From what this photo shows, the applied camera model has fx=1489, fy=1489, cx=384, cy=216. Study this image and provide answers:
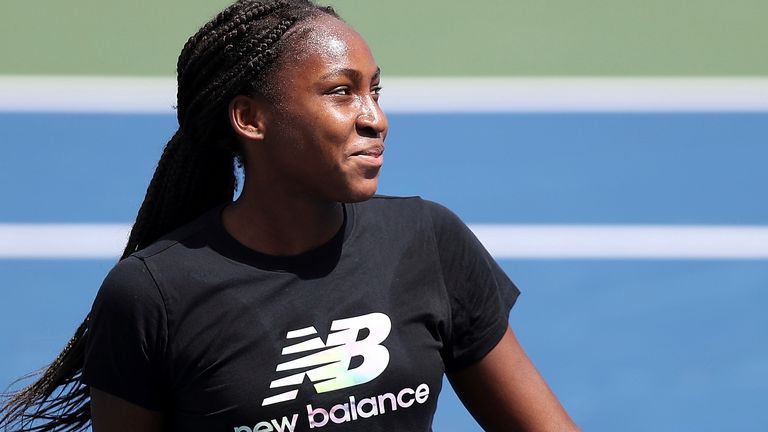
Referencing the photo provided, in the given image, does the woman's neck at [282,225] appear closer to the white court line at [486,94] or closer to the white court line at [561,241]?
the white court line at [561,241]

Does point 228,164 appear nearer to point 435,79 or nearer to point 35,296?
point 35,296

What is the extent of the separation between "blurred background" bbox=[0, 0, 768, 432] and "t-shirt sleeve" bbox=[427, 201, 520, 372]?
6.02 feet

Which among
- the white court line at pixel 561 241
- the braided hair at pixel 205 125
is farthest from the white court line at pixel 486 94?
the braided hair at pixel 205 125

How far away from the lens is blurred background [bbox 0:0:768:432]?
491cm

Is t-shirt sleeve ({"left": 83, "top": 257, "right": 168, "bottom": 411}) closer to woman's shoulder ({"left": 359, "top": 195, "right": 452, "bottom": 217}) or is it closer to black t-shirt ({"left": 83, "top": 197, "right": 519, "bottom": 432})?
black t-shirt ({"left": 83, "top": 197, "right": 519, "bottom": 432})

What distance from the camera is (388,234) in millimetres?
2691

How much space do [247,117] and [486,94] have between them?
3.40 metres

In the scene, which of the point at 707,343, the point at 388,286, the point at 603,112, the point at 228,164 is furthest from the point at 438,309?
the point at 603,112

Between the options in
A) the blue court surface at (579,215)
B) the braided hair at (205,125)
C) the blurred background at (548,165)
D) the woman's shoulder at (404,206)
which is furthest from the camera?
the blurred background at (548,165)

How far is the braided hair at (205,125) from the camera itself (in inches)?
103

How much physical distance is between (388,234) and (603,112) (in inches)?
133

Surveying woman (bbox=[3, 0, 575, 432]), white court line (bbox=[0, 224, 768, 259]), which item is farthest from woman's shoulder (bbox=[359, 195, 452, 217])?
white court line (bbox=[0, 224, 768, 259])

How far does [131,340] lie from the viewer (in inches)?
98.5

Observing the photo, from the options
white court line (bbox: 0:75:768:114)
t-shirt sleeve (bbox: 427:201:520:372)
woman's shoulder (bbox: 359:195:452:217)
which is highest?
white court line (bbox: 0:75:768:114)
